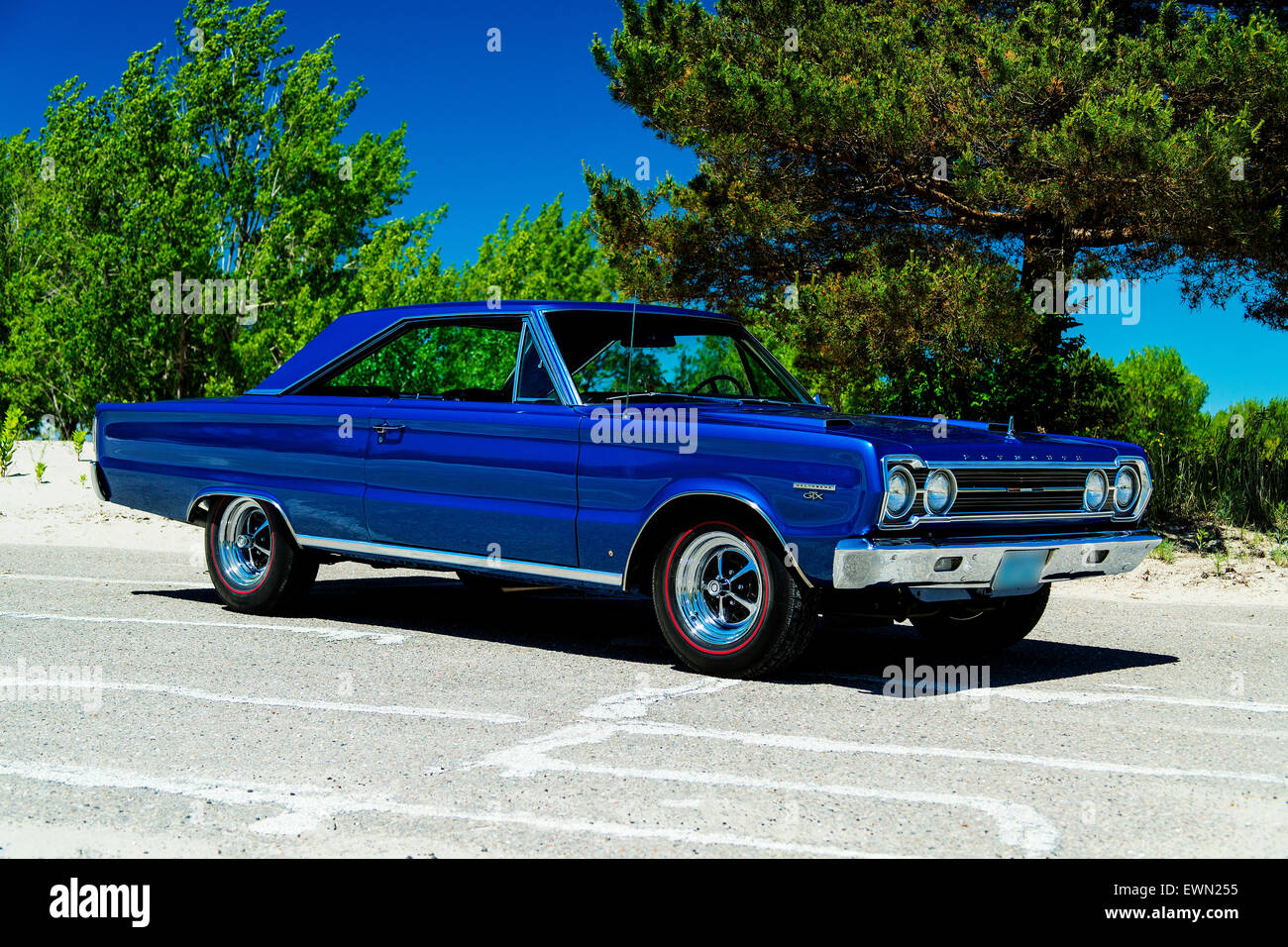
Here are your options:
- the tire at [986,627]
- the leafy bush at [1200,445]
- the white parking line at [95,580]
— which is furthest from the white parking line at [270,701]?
the leafy bush at [1200,445]

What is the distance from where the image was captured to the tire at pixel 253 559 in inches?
309

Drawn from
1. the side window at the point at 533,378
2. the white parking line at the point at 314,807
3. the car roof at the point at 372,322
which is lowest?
the white parking line at the point at 314,807

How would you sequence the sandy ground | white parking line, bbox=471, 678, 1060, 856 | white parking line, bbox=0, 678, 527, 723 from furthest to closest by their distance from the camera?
the sandy ground, white parking line, bbox=0, 678, 527, 723, white parking line, bbox=471, 678, 1060, 856

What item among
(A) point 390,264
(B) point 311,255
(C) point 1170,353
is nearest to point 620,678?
(C) point 1170,353

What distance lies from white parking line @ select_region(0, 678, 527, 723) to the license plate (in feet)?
7.38

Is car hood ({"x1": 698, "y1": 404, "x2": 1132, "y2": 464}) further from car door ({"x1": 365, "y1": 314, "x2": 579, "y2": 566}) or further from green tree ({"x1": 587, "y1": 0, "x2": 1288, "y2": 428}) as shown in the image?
green tree ({"x1": 587, "y1": 0, "x2": 1288, "y2": 428})

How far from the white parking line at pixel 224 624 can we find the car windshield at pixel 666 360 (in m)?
1.89

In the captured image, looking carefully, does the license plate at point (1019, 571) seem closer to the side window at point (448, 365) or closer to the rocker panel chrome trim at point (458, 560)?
the rocker panel chrome trim at point (458, 560)

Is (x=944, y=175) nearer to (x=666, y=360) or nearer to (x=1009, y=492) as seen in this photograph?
(x=666, y=360)

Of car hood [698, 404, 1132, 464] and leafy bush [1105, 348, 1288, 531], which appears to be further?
leafy bush [1105, 348, 1288, 531]

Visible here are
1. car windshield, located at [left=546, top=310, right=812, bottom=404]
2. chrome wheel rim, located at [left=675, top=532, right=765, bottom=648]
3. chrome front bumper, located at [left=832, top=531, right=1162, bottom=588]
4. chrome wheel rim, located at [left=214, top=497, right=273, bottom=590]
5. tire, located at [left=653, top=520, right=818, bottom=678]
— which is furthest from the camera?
chrome wheel rim, located at [left=214, top=497, right=273, bottom=590]

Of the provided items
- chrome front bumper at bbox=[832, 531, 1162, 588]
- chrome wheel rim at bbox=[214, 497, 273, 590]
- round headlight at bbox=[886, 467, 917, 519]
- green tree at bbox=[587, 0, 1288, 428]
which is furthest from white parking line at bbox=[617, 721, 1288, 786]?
green tree at bbox=[587, 0, 1288, 428]

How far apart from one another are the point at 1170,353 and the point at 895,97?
29.9ft

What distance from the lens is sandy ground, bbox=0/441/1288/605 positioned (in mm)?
Result: 10359
